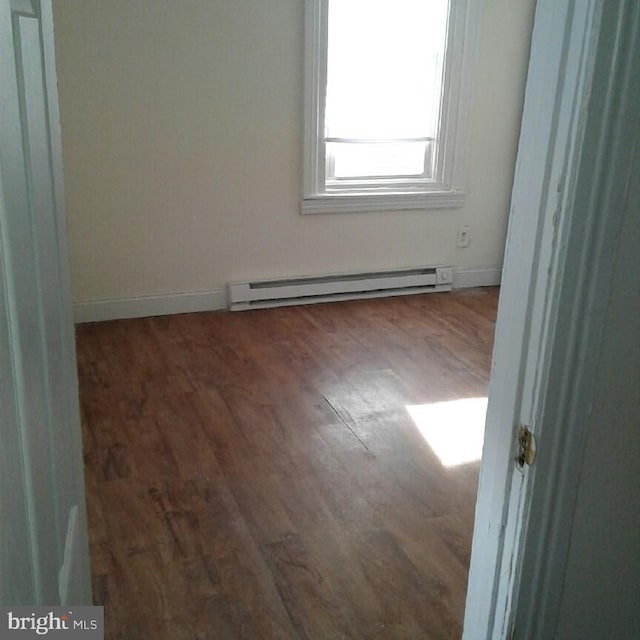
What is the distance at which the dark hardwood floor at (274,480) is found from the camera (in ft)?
5.81

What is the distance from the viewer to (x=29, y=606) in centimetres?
64

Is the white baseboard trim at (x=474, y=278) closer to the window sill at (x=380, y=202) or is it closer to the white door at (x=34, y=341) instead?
the window sill at (x=380, y=202)

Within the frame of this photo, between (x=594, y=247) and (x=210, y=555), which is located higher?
(x=594, y=247)

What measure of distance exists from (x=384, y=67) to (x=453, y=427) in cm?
239

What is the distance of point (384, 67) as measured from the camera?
406cm

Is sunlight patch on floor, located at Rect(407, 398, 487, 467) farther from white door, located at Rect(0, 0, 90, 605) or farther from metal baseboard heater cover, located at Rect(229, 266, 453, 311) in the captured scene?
white door, located at Rect(0, 0, 90, 605)

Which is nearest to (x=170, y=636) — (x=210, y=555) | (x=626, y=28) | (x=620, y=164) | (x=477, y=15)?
(x=210, y=555)

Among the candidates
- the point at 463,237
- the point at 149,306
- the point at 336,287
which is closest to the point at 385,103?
the point at 463,237

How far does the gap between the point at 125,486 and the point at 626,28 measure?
6.73 feet

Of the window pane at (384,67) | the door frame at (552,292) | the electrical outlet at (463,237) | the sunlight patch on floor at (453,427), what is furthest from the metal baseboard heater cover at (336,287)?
the door frame at (552,292)

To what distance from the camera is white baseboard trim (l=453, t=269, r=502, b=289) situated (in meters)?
4.61

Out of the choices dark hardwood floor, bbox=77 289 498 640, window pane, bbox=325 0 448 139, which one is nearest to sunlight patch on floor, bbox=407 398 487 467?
dark hardwood floor, bbox=77 289 498 640

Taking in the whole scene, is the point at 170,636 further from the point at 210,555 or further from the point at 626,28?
the point at 626,28

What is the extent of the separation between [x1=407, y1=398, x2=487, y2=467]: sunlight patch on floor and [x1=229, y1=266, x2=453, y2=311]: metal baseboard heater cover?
147 cm
